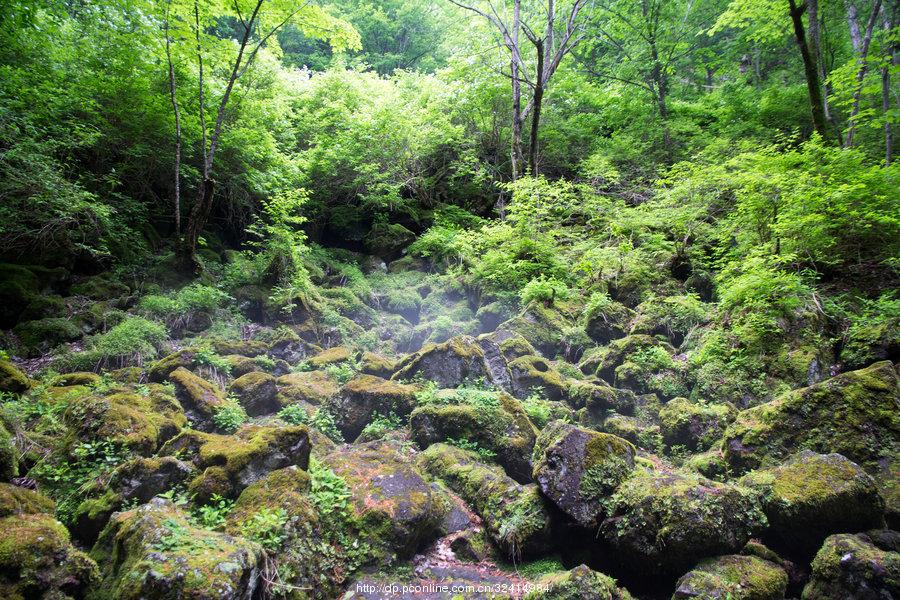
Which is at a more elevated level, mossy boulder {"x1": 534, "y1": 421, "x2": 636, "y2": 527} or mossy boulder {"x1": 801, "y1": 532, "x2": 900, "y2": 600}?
mossy boulder {"x1": 534, "y1": 421, "x2": 636, "y2": 527}

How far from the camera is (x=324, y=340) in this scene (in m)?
11.5

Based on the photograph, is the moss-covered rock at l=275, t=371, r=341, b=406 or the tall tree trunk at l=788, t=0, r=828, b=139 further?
the tall tree trunk at l=788, t=0, r=828, b=139

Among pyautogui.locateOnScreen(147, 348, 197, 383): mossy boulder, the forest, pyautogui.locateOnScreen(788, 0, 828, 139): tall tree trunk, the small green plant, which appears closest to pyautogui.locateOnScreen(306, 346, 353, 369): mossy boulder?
the forest

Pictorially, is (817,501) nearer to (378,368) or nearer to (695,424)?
(695,424)

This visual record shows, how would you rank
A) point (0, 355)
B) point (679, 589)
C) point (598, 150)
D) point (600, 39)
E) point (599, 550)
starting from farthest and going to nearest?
point (600, 39) < point (598, 150) < point (0, 355) < point (599, 550) < point (679, 589)

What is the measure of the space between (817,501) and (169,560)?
6559 millimetres

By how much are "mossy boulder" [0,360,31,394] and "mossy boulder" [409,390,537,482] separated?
5.69 meters

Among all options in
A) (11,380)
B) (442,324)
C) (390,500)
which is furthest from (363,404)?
(11,380)

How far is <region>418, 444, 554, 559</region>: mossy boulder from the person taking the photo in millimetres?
5359

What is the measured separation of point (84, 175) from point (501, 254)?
1096cm

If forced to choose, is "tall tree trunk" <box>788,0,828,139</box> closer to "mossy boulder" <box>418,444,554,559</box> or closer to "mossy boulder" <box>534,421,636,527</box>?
"mossy boulder" <box>534,421,636,527</box>

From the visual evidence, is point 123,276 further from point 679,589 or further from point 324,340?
point 679,589

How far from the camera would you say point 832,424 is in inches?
237

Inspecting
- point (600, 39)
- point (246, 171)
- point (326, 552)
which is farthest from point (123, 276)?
point (600, 39)
